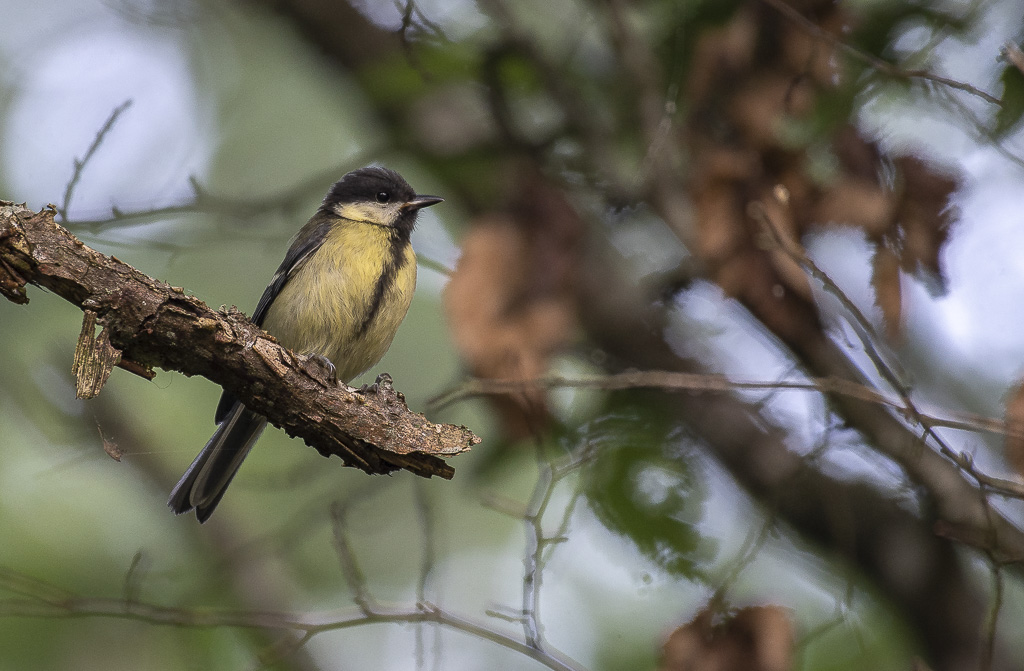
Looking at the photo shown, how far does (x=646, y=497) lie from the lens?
363 cm

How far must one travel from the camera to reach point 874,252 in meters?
3.47

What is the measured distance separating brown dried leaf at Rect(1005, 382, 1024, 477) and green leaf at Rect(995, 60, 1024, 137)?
3.11ft

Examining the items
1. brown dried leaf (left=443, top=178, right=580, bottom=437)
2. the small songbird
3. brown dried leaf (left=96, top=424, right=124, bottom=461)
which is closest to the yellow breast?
Result: the small songbird

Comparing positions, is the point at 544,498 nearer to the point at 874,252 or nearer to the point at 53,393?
the point at 874,252

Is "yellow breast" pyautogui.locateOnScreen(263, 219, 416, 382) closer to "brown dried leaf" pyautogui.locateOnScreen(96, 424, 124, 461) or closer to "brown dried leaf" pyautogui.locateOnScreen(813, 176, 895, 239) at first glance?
"brown dried leaf" pyautogui.locateOnScreen(96, 424, 124, 461)

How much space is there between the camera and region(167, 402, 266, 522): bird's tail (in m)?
3.26

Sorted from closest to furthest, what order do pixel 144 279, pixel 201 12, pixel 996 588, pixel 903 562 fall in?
pixel 144 279, pixel 996 588, pixel 903 562, pixel 201 12

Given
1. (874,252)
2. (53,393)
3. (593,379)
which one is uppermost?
(874,252)

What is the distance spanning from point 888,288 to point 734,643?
1440 mm

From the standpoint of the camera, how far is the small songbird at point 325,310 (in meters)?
3.41

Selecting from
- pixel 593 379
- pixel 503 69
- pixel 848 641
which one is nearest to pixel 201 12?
pixel 503 69

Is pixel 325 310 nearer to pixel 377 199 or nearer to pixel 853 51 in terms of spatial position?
pixel 377 199

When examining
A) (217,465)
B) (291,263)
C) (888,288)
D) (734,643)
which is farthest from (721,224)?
(217,465)

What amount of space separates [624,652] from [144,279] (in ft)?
10.2
